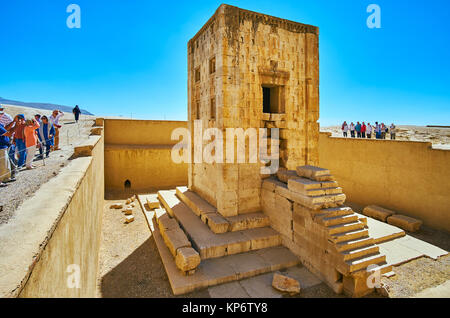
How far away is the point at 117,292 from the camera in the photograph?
5582 millimetres

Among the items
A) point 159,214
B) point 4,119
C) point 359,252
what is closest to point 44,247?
point 359,252

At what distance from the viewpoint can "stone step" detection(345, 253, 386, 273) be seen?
522 cm

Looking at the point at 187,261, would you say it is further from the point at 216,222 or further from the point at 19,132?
the point at 19,132

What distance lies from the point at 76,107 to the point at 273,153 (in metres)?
14.9

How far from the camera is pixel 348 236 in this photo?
5719 millimetres

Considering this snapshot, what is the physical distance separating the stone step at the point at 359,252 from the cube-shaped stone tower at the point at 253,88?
3.24 meters

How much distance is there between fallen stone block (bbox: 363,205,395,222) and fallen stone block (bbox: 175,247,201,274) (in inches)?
301

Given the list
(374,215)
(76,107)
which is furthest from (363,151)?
(76,107)

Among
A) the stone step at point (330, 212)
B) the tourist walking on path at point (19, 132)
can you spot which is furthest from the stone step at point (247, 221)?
the tourist walking on path at point (19, 132)

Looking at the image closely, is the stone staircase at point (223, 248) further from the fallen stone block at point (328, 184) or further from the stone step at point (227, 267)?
the fallen stone block at point (328, 184)

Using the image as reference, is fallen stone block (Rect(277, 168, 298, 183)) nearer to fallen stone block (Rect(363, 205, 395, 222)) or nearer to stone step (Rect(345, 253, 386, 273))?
stone step (Rect(345, 253, 386, 273))

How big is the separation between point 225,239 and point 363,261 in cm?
332

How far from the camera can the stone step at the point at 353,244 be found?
216 inches
